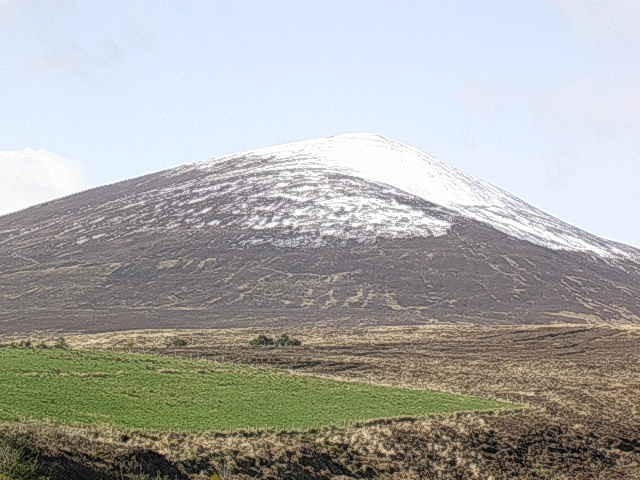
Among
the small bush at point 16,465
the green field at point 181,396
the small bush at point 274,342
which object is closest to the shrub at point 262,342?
the small bush at point 274,342

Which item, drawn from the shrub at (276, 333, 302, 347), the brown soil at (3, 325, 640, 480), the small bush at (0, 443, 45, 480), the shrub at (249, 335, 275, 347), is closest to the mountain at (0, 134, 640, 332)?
the shrub at (249, 335, 275, 347)

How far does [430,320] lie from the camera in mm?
129750

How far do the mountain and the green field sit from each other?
241 ft

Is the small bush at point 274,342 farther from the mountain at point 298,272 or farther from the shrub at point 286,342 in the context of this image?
the mountain at point 298,272

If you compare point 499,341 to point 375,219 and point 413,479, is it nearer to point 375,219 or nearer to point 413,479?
point 413,479

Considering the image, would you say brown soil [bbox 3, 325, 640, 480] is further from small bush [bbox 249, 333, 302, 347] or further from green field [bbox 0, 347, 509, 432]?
small bush [bbox 249, 333, 302, 347]

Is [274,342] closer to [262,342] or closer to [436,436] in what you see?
[262,342]

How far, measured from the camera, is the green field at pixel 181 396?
3078 cm

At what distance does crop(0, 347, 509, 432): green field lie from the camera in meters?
30.8

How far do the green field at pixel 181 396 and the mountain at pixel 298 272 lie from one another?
73574mm

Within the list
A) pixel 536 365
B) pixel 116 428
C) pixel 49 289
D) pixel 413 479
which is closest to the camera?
pixel 116 428

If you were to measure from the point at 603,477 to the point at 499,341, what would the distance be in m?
50.7

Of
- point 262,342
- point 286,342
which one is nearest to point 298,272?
point 286,342

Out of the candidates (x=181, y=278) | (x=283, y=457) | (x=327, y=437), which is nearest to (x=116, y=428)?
(x=283, y=457)
